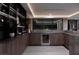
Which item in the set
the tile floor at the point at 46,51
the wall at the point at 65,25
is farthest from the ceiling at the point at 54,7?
the wall at the point at 65,25

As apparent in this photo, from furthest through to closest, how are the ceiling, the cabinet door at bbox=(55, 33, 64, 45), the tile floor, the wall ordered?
the wall
the cabinet door at bbox=(55, 33, 64, 45)
the ceiling
the tile floor

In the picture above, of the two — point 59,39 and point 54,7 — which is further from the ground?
point 54,7

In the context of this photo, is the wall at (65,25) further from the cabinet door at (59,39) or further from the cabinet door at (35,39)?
the cabinet door at (35,39)

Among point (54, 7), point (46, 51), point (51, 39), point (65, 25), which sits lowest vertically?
point (46, 51)

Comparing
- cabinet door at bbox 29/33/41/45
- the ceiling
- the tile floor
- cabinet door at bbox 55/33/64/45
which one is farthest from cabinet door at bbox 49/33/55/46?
the ceiling

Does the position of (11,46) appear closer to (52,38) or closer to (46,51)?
(46,51)

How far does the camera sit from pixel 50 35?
7914mm

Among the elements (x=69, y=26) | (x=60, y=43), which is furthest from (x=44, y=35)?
(x=69, y=26)

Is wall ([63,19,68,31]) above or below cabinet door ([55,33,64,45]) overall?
above

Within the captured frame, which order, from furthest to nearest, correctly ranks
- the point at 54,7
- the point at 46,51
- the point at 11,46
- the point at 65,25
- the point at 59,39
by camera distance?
1. the point at 65,25
2. the point at 59,39
3. the point at 54,7
4. the point at 46,51
5. the point at 11,46

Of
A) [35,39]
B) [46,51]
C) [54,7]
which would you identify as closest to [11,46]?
[46,51]

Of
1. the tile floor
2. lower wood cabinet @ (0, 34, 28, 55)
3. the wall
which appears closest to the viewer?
lower wood cabinet @ (0, 34, 28, 55)

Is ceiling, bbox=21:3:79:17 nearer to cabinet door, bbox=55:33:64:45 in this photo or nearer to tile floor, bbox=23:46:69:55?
cabinet door, bbox=55:33:64:45

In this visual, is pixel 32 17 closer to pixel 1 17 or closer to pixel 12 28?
pixel 12 28
